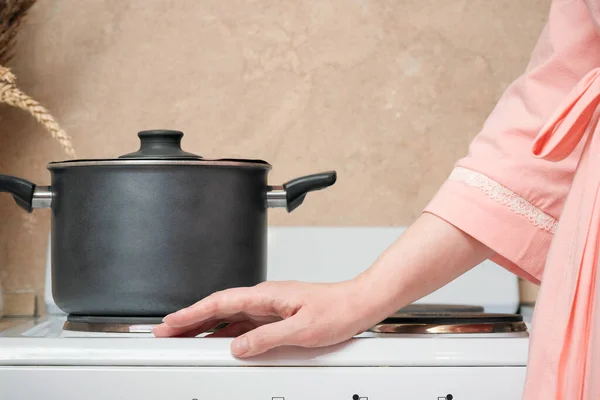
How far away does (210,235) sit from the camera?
79cm

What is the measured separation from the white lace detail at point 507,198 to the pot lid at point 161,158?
0.24 metres

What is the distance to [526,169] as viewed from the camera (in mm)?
667

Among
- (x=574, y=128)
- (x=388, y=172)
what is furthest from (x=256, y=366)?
(x=388, y=172)

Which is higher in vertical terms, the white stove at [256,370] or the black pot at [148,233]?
the black pot at [148,233]

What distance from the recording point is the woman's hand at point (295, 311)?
66 cm

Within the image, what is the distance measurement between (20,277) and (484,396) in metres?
0.84

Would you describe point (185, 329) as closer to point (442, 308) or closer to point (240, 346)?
point (240, 346)

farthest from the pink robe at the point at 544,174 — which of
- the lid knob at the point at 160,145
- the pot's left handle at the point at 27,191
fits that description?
the pot's left handle at the point at 27,191

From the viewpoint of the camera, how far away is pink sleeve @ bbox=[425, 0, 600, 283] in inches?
26.1

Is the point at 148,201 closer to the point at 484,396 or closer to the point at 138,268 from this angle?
the point at 138,268

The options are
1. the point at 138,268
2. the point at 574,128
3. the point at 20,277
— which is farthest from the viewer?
the point at 20,277

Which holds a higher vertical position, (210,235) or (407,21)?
(407,21)

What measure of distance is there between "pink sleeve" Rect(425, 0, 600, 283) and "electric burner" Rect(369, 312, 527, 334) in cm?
15

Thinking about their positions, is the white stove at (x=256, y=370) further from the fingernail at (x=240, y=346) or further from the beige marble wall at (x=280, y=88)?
the beige marble wall at (x=280, y=88)
